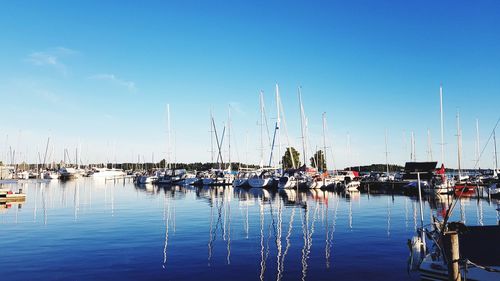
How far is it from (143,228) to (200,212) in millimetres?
12660

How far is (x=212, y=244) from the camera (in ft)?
88.1

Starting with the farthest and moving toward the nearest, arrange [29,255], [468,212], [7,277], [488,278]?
[468,212] → [29,255] → [7,277] → [488,278]

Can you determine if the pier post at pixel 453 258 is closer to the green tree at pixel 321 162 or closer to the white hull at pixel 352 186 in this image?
the white hull at pixel 352 186

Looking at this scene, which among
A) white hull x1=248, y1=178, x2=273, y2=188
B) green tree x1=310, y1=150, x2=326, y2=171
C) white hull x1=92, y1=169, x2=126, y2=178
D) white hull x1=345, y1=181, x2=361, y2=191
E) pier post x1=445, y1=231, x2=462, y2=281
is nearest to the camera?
pier post x1=445, y1=231, x2=462, y2=281

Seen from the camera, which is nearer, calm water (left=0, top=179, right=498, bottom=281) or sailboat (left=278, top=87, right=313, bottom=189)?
calm water (left=0, top=179, right=498, bottom=281)

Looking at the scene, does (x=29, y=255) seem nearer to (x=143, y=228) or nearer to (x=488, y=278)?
(x=143, y=228)

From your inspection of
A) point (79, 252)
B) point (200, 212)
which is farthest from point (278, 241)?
point (200, 212)

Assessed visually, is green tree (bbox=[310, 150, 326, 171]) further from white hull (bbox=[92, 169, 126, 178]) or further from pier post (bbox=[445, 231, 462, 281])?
white hull (bbox=[92, 169, 126, 178])

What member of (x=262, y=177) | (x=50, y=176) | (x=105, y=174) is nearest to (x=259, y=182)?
(x=262, y=177)

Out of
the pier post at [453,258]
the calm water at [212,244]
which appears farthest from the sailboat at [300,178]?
the pier post at [453,258]

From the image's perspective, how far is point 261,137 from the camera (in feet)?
329

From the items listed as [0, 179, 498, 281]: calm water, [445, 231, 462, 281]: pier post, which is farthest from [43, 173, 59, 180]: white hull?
[445, 231, 462, 281]: pier post

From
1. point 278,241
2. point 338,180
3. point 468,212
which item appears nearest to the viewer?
point 278,241

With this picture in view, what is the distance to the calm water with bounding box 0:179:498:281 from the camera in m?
19.5
